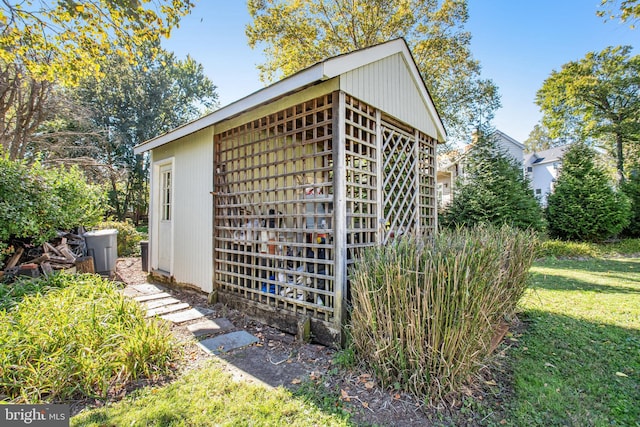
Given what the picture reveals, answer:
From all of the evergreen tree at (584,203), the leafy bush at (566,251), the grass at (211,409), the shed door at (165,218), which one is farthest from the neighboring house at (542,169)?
the grass at (211,409)

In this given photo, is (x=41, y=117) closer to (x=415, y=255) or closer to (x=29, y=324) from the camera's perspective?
(x=29, y=324)

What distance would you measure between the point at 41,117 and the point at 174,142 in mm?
9358

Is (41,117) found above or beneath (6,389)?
above

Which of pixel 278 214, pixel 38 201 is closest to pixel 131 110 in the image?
pixel 38 201

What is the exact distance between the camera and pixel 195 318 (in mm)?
4066

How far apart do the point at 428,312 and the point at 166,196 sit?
18.9 ft

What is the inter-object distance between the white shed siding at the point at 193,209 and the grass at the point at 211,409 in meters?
2.57

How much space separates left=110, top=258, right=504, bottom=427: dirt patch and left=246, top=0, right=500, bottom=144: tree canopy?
10469 millimetres

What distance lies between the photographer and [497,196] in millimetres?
9711

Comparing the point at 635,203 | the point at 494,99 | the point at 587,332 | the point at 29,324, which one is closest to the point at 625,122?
the point at 635,203

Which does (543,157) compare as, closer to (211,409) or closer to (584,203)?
(584,203)

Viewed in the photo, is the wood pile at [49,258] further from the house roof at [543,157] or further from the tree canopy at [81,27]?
the house roof at [543,157]

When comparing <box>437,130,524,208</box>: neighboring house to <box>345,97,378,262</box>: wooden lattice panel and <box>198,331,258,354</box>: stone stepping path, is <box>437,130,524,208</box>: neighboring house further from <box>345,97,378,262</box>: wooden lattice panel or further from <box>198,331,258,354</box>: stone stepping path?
<box>198,331,258,354</box>: stone stepping path

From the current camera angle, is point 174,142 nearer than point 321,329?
No
